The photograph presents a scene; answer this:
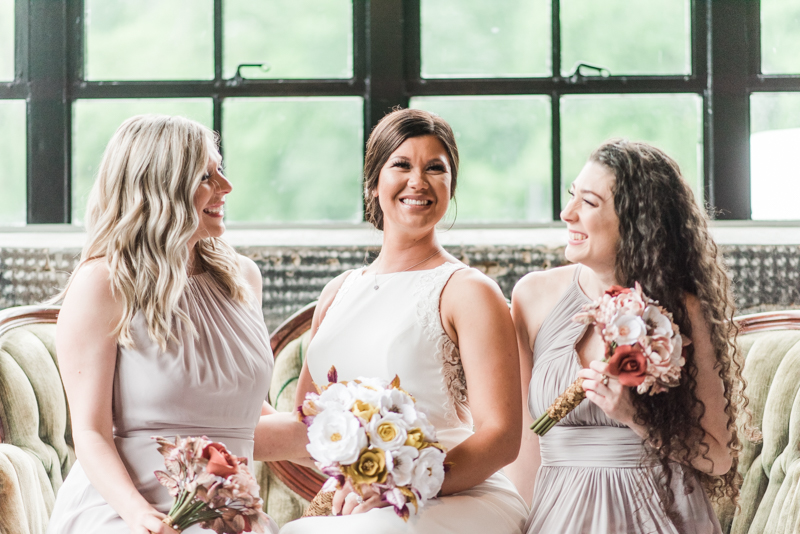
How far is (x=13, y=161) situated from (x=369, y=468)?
2924mm

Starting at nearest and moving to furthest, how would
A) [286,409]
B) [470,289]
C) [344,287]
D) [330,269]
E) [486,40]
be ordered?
[470,289], [344,287], [286,409], [330,269], [486,40]

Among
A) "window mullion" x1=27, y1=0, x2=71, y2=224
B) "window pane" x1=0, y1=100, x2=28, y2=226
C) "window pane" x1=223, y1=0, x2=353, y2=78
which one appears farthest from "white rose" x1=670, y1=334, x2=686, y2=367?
"window pane" x1=0, y1=100, x2=28, y2=226

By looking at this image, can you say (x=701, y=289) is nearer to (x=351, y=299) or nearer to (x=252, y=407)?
(x=351, y=299)

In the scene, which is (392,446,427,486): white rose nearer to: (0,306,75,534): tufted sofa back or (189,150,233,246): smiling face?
(189,150,233,246): smiling face

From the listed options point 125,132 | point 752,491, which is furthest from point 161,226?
point 752,491

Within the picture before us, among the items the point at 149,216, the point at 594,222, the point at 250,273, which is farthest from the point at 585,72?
the point at 149,216

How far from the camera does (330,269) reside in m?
3.27

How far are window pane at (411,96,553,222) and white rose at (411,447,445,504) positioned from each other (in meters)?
2.08

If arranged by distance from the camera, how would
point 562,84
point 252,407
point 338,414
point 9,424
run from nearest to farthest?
point 338,414 → point 252,407 → point 9,424 → point 562,84

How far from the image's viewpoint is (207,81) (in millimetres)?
3580

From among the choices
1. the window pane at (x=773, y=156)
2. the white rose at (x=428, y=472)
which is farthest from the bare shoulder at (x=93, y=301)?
the window pane at (x=773, y=156)

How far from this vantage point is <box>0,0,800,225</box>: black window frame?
3.49m

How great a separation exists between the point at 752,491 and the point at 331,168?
7.55ft

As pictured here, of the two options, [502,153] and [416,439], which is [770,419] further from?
[502,153]
